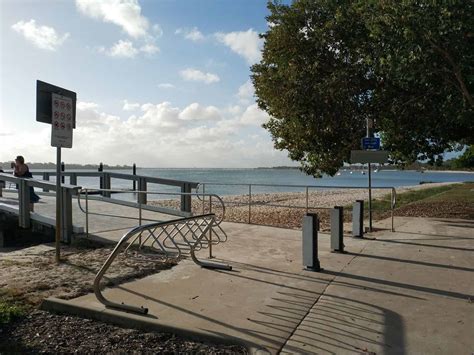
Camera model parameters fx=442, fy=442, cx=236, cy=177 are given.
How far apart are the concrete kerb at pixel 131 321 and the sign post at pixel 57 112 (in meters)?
2.53

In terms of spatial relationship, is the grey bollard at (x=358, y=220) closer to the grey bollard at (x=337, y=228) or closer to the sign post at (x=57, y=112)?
the grey bollard at (x=337, y=228)

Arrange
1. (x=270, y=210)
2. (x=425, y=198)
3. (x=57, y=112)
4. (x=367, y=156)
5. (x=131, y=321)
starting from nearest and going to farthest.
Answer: (x=131, y=321) → (x=57, y=112) → (x=367, y=156) → (x=270, y=210) → (x=425, y=198)

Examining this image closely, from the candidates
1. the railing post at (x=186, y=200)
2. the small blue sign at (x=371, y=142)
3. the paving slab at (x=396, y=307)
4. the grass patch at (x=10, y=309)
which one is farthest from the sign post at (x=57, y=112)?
the small blue sign at (x=371, y=142)

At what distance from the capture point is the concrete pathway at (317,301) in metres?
4.11

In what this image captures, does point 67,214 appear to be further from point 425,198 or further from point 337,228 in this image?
point 425,198

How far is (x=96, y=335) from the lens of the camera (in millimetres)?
4242

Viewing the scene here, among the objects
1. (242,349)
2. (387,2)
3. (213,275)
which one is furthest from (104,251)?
(387,2)

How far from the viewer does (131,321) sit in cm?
444

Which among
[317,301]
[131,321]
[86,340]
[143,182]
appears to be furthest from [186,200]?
[86,340]

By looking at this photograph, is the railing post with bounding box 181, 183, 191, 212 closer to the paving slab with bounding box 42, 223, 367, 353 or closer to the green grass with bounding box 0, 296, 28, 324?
the paving slab with bounding box 42, 223, 367, 353

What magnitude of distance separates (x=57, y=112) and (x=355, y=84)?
9478mm

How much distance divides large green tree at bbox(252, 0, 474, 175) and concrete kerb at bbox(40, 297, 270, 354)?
8.64 metres

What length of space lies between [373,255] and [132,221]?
615cm

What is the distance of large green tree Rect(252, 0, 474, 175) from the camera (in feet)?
36.1
